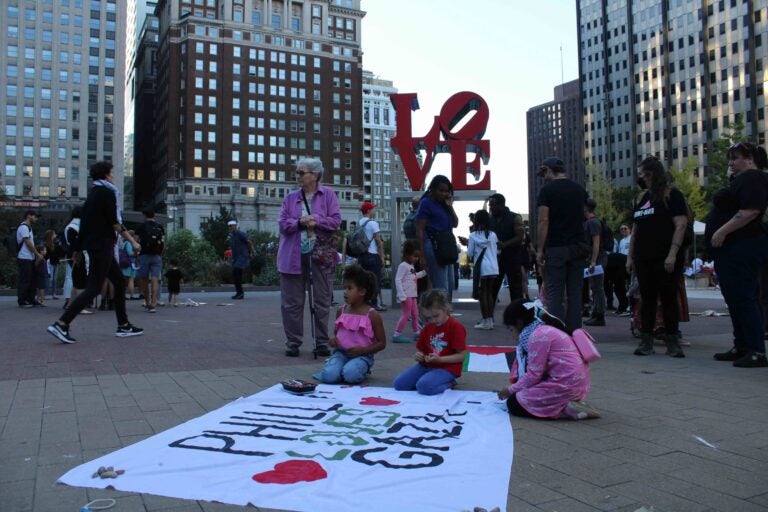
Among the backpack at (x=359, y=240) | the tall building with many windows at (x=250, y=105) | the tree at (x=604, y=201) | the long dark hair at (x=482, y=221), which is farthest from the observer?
the tall building with many windows at (x=250, y=105)

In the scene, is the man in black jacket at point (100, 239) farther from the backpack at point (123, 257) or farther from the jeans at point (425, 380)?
the backpack at point (123, 257)

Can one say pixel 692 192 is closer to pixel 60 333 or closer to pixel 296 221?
pixel 296 221

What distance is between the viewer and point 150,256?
38.1 ft

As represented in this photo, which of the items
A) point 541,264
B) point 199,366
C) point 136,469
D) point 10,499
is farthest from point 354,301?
point 10,499

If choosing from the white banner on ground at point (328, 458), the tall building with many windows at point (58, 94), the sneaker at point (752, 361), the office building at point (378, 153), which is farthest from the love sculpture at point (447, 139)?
the office building at point (378, 153)

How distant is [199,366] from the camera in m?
5.54

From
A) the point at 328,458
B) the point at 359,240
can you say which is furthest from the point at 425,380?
the point at 359,240

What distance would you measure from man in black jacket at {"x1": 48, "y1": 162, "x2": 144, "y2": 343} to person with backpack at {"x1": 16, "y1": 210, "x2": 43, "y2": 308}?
226 inches

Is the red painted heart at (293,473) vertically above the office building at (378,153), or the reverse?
the office building at (378,153)

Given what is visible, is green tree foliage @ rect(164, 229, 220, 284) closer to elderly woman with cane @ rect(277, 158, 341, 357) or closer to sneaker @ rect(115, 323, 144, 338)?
sneaker @ rect(115, 323, 144, 338)

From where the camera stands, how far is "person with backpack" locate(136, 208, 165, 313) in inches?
458

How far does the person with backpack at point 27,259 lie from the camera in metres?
12.0

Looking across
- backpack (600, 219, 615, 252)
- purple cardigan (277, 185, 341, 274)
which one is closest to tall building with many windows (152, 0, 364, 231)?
backpack (600, 219, 615, 252)

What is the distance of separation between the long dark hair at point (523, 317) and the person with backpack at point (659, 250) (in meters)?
2.93
